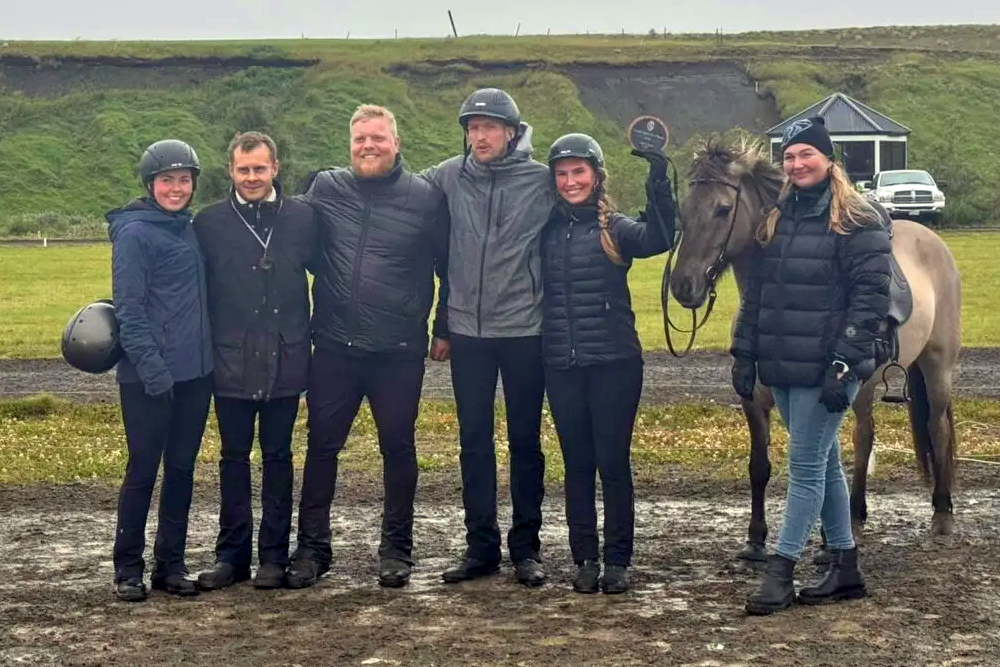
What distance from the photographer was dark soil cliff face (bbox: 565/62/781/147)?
67.8 m

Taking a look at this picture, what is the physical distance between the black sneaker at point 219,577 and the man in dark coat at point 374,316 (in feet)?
0.95

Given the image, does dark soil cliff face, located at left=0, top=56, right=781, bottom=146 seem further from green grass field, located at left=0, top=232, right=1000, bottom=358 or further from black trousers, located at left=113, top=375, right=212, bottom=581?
black trousers, located at left=113, top=375, right=212, bottom=581

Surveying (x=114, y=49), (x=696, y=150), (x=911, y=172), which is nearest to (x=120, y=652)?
(x=696, y=150)

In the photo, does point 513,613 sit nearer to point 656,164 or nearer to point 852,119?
point 656,164

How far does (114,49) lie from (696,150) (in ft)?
241

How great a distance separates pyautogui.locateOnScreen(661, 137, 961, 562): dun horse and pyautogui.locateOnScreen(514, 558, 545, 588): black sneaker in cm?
126

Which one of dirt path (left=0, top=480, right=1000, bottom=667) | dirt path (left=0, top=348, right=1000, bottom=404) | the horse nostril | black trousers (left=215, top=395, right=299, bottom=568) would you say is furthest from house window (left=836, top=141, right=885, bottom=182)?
black trousers (left=215, top=395, right=299, bottom=568)

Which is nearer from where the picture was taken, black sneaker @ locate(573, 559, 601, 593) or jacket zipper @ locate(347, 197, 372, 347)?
black sneaker @ locate(573, 559, 601, 593)

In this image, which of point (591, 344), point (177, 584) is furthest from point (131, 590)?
point (591, 344)

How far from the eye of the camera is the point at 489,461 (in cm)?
741

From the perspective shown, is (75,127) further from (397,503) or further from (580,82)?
(397,503)

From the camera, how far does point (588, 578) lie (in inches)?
275

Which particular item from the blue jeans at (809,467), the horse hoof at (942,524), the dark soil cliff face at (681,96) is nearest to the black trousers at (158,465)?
the blue jeans at (809,467)

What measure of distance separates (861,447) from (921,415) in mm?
1007
